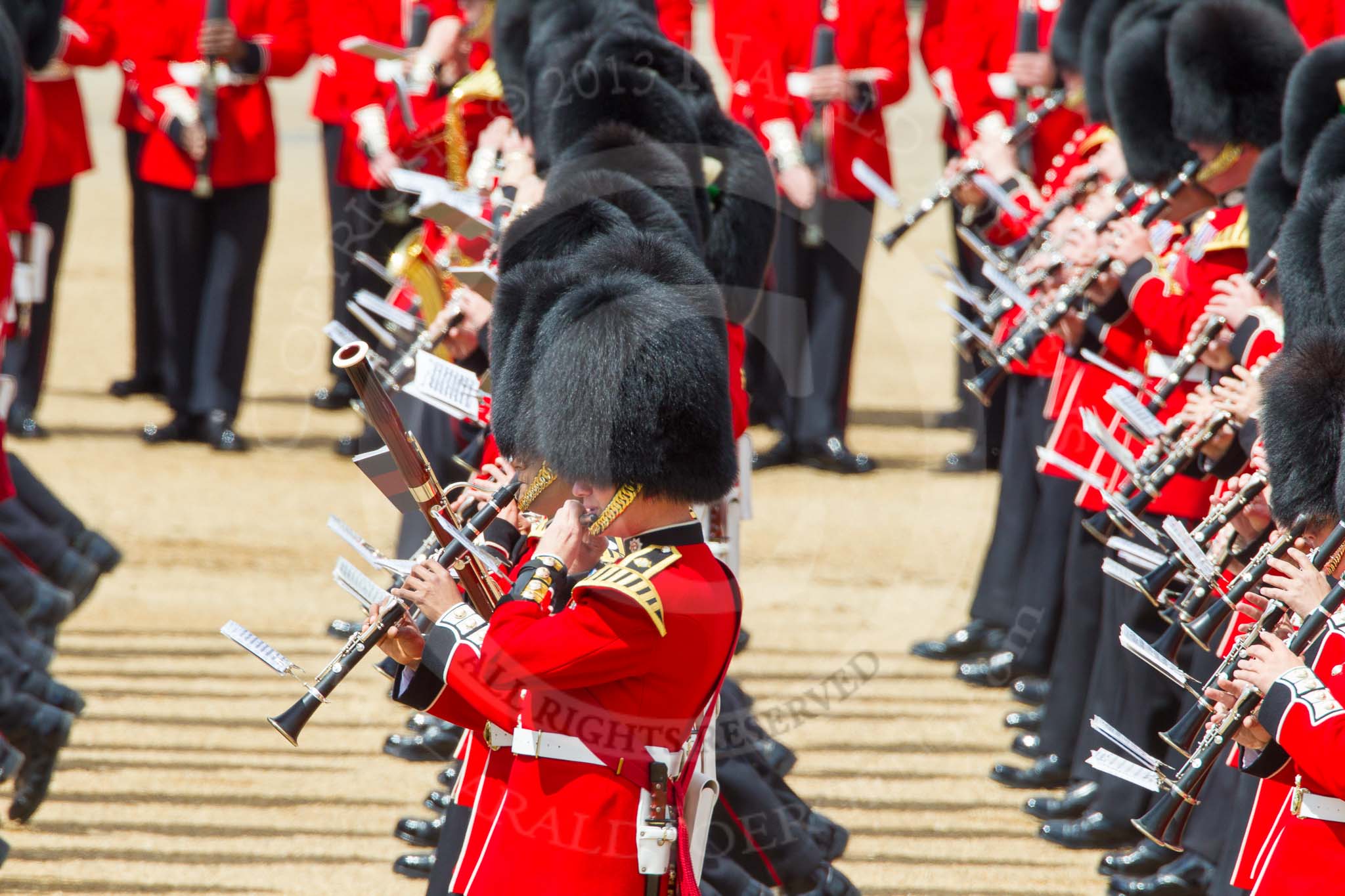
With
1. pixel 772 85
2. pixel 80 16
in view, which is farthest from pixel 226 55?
pixel 772 85

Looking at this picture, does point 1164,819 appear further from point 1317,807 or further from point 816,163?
point 816,163

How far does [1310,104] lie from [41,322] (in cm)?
537

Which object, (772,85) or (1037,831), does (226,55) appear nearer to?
(772,85)

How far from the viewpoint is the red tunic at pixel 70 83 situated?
24.0ft

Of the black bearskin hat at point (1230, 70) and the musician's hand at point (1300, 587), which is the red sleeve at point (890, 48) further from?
the musician's hand at point (1300, 587)

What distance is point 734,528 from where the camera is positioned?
3865 millimetres

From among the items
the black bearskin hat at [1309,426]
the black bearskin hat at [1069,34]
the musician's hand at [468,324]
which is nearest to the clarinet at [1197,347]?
the black bearskin hat at [1309,426]

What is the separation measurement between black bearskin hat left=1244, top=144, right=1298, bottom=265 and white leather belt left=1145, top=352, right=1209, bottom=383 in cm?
25

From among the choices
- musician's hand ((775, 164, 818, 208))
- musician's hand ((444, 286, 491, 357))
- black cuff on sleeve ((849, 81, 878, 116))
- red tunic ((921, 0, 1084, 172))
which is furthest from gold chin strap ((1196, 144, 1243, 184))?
black cuff on sleeve ((849, 81, 878, 116))

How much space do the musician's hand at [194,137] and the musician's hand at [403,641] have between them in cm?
495

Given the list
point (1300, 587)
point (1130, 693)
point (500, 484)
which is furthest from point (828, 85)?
point (1300, 587)

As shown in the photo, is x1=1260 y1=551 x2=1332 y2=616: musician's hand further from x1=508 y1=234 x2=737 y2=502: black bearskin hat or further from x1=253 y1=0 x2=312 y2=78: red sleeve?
x1=253 y1=0 x2=312 y2=78: red sleeve

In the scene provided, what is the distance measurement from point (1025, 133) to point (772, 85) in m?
1.40

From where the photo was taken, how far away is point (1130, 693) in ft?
13.4
